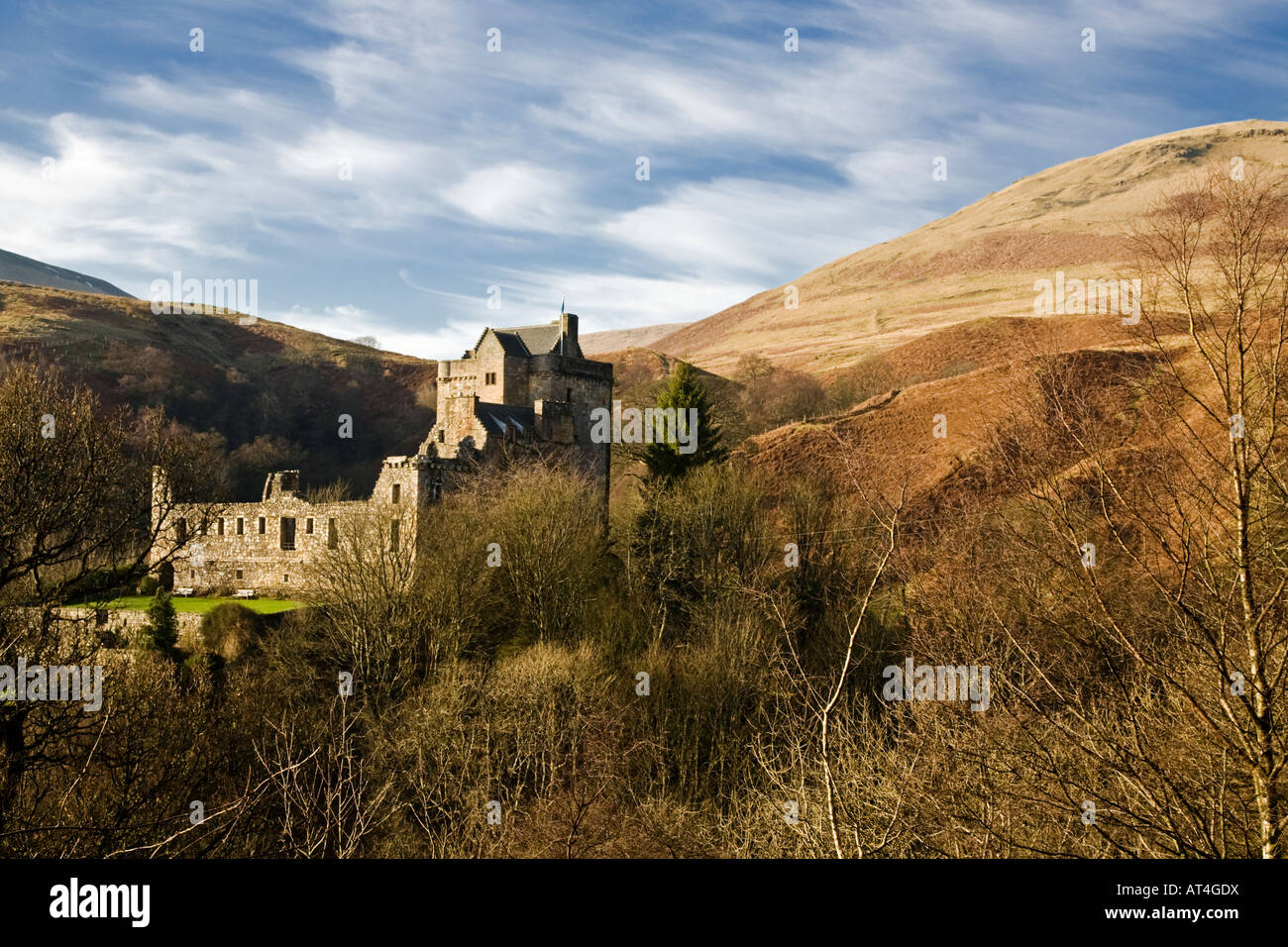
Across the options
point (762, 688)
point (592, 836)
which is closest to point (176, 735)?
point (592, 836)

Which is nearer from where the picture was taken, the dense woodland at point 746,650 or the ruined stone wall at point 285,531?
the dense woodland at point 746,650

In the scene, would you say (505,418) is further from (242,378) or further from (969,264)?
(969,264)

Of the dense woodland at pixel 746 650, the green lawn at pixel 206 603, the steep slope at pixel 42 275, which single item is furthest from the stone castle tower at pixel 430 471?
the steep slope at pixel 42 275

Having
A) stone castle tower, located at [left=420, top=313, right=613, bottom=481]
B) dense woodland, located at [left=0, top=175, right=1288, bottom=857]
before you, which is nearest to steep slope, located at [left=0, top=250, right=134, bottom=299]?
stone castle tower, located at [left=420, top=313, right=613, bottom=481]

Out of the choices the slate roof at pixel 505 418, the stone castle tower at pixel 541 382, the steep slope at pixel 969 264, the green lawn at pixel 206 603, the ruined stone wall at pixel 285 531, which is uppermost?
the steep slope at pixel 969 264

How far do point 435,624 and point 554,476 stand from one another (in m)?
7.69

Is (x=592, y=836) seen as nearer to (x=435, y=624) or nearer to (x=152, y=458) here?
(x=435, y=624)

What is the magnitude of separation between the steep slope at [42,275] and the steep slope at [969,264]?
102 m

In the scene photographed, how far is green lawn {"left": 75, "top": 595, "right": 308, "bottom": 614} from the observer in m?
32.6

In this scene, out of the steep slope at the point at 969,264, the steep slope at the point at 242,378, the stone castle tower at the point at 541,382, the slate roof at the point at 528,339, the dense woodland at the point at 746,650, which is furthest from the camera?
the steep slope at the point at 969,264

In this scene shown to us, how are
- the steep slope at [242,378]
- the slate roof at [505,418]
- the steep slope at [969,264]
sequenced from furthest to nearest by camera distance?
the steep slope at [969,264] → the steep slope at [242,378] → the slate roof at [505,418]

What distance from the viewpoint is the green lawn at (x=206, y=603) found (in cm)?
3256

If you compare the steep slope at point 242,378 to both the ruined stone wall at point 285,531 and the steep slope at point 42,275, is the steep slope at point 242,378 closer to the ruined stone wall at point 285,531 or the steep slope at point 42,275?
the ruined stone wall at point 285,531
